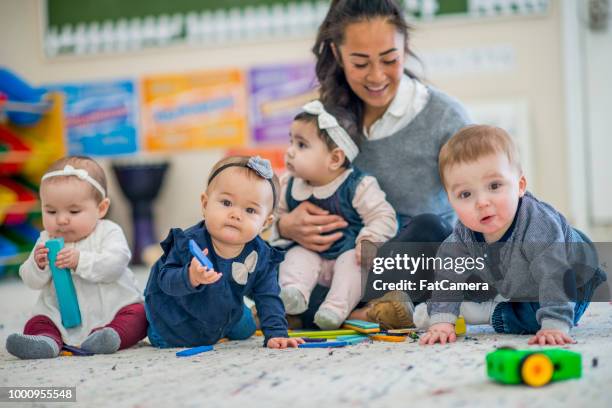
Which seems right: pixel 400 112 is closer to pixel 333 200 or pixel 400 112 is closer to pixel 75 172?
pixel 333 200

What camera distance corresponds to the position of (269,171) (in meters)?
1.53

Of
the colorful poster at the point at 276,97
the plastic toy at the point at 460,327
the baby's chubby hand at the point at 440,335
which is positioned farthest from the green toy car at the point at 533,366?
the colorful poster at the point at 276,97

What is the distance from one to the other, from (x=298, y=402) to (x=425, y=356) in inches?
14.1

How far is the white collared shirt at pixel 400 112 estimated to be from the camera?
78.1 inches

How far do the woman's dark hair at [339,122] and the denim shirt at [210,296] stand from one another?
0.40m

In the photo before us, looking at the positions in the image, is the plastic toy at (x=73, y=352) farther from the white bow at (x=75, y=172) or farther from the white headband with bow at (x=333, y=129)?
the white headband with bow at (x=333, y=129)

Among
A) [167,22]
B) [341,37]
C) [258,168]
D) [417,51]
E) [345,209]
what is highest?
[167,22]

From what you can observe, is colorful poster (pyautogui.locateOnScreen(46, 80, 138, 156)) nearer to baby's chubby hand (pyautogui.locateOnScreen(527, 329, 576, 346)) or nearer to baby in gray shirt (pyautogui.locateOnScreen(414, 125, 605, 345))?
baby in gray shirt (pyautogui.locateOnScreen(414, 125, 605, 345))

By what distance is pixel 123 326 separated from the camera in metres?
1.60

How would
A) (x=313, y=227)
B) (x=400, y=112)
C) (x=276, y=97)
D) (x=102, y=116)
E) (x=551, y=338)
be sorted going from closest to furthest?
(x=551, y=338)
(x=313, y=227)
(x=400, y=112)
(x=276, y=97)
(x=102, y=116)

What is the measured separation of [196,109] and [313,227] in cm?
263

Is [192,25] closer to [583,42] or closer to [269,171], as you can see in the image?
[583,42]

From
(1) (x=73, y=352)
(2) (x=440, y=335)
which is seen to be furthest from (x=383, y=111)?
(1) (x=73, y=352)

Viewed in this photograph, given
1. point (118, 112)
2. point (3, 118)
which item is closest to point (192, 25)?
point (118, 112)
